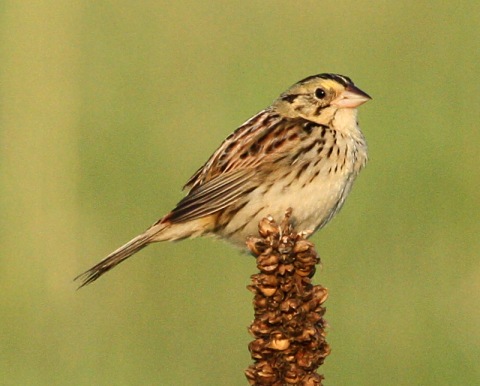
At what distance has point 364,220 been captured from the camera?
20.2 ft

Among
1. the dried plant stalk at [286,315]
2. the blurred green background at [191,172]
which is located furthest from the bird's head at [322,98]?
the dried plant stalk at [286,315]

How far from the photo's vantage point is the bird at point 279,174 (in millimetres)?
4863

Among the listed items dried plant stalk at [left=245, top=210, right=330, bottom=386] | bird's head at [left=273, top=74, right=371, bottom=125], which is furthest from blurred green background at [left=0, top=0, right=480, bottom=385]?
dried plant stalk at [left=245, top=210, right=330, bottom=386]

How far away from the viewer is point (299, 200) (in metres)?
4.81

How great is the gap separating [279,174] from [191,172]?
1.79 metres

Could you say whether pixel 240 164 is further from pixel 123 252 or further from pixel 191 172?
pixel 191 172

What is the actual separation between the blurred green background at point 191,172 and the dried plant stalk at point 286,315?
1.94m

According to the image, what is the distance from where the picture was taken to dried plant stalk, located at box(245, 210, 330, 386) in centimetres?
322

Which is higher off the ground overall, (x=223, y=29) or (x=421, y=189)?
(x=223, y=29)

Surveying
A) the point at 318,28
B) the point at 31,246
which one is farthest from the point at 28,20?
the point at 31,246

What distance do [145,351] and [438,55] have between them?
8.18 ft

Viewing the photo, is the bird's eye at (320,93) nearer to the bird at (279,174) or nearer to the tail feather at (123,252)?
the bird at (279,174)

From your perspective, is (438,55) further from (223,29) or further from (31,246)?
(31,246)

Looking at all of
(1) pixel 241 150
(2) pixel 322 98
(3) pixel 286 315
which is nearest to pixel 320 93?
(2) pixel 322 98
